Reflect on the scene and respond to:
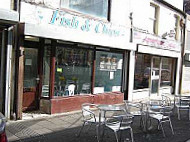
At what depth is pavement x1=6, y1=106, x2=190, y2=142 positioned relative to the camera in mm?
5570

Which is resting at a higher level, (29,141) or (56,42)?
(56,42)

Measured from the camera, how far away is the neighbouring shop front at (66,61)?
292 inches

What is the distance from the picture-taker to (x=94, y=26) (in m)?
8.83

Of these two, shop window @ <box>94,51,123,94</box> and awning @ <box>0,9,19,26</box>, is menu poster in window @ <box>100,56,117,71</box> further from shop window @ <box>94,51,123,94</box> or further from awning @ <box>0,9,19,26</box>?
awning @ <box>0,9,19,26</box>

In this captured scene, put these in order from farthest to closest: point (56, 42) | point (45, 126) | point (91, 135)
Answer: point (56, 42), point (45, 126), point (91, 135)

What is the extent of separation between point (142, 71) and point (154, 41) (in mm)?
1682

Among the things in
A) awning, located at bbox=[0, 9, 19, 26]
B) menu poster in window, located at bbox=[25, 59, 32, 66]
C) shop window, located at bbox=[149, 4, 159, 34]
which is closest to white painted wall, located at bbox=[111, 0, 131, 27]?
shop window, located at bbox=[149, 4, 159, 34]

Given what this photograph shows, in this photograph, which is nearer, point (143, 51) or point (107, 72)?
point (107, 72)

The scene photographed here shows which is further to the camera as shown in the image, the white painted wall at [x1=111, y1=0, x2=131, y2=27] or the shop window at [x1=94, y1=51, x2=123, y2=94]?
the white painted wall at [x1=111, y1=0, x2=131, y2=27]

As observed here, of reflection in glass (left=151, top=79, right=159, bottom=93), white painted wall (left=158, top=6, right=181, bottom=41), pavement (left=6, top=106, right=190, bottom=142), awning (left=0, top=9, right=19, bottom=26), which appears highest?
white painted wall (left=158, top=6, right=181, bottom=41)

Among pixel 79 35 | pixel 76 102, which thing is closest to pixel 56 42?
pixel 79 35

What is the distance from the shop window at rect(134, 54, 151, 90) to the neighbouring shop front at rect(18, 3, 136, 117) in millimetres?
2154

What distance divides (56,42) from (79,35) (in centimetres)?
79

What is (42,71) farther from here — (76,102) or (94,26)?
(94,26)
